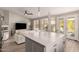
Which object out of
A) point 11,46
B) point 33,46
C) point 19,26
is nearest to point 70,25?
point 33,46

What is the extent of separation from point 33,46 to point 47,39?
0.32 m

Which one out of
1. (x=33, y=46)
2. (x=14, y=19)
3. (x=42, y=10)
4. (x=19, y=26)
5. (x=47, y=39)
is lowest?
(x=33, y=46)

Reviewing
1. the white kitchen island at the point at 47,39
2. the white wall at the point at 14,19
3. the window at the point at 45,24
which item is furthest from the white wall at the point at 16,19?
the window at the point at 45,24

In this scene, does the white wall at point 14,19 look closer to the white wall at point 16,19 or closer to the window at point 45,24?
the white wall at point 16,19

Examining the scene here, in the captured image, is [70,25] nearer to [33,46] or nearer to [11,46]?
[33,46]

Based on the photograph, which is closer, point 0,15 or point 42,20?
→ point 0,15

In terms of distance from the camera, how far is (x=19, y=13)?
1.84 meters

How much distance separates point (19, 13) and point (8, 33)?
47cm

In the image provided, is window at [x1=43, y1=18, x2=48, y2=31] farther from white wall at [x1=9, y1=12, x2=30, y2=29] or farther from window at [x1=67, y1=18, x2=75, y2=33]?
window at [x1=67, y1=18, x2=75, y2=33]

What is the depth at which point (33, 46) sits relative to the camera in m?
1.82
